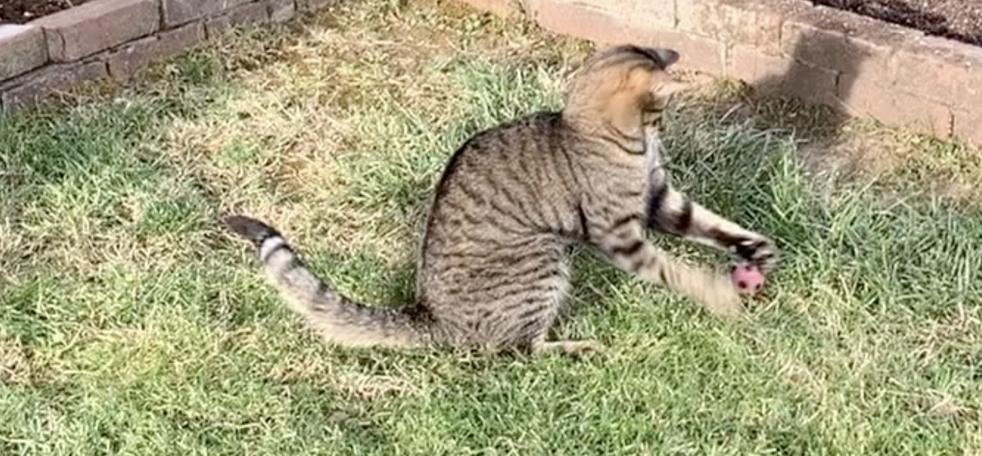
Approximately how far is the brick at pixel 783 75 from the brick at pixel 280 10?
5.90ft

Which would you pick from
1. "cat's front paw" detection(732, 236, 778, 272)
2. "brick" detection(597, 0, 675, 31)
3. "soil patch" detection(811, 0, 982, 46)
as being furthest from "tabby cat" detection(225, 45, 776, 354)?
"soil patch" detection(811, 0, 982, 46)

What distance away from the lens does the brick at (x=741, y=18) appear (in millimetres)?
5078

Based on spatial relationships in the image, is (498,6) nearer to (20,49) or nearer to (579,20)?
(579,20)

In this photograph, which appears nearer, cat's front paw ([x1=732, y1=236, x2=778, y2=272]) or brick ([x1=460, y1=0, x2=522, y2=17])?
cat's front paw ([x1=732, y1=236, x2=778, y2=272])

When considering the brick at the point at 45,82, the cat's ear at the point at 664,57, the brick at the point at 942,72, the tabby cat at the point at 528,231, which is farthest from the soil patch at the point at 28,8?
the brick at the point at 942,72

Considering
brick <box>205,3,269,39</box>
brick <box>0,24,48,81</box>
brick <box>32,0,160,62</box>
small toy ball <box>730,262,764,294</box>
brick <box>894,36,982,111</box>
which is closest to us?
small toy ball <box>730,262,764,294</box>

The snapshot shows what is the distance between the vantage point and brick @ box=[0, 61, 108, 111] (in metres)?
5.26

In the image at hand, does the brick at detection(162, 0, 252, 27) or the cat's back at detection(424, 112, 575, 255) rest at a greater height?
the cat's back at detection(424, 112, 575, 255)

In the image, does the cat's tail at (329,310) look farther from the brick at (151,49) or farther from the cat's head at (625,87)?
the brick at (151,49)

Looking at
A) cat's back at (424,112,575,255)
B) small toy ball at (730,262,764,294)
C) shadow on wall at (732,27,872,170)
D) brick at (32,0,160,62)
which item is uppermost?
cat's back at (424,112,575,255)

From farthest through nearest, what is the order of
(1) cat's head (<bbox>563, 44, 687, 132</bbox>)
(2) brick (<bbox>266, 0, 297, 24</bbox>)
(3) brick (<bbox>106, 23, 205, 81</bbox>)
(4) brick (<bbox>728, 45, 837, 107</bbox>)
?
(2) brick (<bbox>266, 0, 297, 24</bbox>) → (3) brick (<bbox>106, 23, 205, 81</bbox>) → (4) brick (<bbox>728, 45, 837, 107</bbox>) → (1) cat's head (<bbox>563, 44, 687, 132</bbox>)

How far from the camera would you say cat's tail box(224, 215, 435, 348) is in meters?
3.79

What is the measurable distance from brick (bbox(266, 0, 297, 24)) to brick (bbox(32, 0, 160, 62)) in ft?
1.71

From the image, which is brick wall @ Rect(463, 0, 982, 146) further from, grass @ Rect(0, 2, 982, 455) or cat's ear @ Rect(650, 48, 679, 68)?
cat's ear @ Rect(650, 48, 679, 68)
